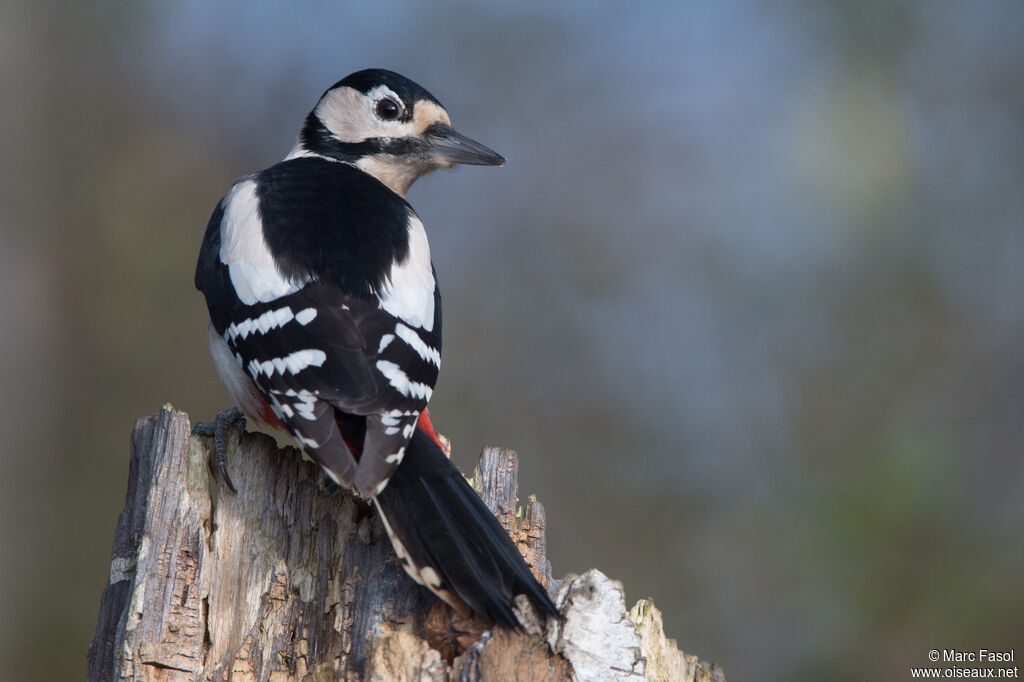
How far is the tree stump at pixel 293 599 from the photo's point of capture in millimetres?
2486

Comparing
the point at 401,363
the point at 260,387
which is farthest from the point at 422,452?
the point at 260,387

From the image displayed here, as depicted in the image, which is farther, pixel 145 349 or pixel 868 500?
pixel 145 349

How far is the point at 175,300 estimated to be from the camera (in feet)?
22.4

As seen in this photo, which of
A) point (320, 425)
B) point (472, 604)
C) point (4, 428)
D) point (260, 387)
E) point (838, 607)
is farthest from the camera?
point (4, 428)

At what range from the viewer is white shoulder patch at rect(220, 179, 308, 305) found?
3180 mm

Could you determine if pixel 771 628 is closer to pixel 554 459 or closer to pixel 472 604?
pixel 554 459

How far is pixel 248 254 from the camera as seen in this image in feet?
11.0

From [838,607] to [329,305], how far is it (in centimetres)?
423

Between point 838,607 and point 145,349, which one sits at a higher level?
point 145,349

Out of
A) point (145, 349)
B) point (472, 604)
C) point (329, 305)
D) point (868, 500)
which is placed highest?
point (145, 349)

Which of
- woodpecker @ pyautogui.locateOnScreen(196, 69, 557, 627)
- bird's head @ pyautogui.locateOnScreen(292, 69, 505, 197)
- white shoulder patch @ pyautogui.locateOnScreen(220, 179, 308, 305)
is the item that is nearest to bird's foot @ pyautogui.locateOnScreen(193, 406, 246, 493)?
woodpecker @ pyautogui.locateOnScreen(196, 69, 557, 627)

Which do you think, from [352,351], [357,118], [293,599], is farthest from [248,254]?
[357,118]

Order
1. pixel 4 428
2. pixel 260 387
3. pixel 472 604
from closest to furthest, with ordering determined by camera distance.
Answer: pixel 472 604
pixel 260 387
pixel 4 428

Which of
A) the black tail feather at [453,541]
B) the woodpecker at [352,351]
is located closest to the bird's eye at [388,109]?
the woodpecker at [352,351]
